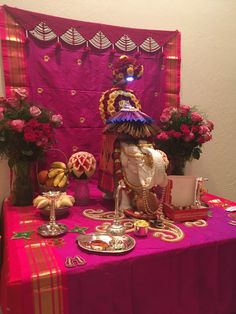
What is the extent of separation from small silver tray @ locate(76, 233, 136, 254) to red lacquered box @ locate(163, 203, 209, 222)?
259 millimetres

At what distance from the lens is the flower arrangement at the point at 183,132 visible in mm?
1510

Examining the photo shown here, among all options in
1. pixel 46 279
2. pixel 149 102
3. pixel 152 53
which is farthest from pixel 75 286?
pixel 152 53

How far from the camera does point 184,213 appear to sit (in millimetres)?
1110

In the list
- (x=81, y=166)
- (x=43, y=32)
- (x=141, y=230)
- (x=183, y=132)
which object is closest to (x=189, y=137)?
(x=183, y=132)

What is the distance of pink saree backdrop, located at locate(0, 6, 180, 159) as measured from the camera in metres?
1.43

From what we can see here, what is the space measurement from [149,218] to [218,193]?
3.76 feet

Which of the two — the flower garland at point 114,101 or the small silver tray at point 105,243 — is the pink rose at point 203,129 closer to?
the flower garland at point 114,101

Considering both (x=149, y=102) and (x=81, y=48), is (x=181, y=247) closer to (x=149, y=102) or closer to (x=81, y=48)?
(x=149, y=102)

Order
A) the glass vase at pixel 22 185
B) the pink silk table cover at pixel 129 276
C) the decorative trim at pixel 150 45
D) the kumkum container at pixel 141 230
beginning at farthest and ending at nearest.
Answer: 1. the decorative trim at pixel 150 45
2. the glass vase at pixel 22 185
3. the kumkum container at pixel 141 230
4. the pink silk table cover at pixel 129 276

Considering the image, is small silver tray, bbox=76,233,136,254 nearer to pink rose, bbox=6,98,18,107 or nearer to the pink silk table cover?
the pink silk table cover

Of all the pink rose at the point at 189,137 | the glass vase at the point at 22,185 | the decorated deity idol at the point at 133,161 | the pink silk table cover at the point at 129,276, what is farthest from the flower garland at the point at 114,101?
the pink silk table cover at the point at 129,276

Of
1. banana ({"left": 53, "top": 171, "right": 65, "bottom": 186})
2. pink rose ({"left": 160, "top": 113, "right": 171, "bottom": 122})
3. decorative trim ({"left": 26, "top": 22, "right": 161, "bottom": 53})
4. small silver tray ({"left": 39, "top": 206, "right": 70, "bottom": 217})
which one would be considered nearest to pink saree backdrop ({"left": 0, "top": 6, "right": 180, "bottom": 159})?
decorative trim ({"left": 26, "top": 22, "right": 161, "bottom": 53})

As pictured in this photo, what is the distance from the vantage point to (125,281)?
0.80 m

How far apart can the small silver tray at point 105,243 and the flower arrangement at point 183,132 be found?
72cm
